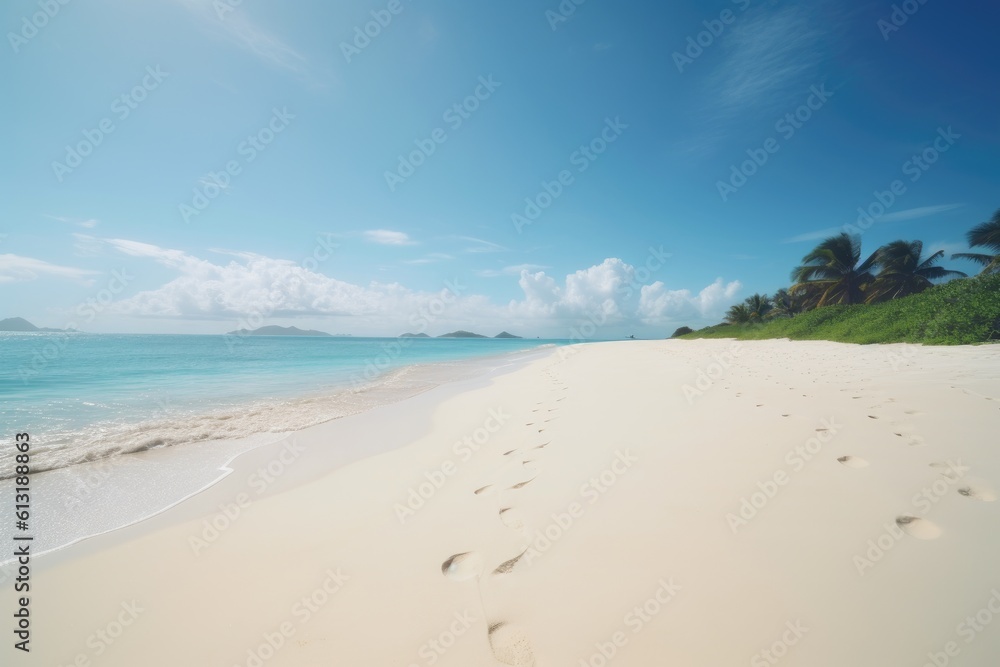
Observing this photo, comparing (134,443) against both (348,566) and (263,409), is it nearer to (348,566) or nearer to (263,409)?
(263,409)

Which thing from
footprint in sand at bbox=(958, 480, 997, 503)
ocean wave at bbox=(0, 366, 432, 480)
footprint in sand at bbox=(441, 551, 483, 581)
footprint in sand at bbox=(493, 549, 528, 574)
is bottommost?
footprint in sand at bbox=(441, 551, 483, 581)

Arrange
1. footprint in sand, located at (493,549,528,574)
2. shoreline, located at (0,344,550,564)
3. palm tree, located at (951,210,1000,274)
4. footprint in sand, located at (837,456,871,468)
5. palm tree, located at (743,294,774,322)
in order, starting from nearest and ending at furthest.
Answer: footprint in sand, located at (493,549,528,574) < footprint in sand, located at (837,456,871,468) < shoreline, located at (0,344,550,564) < palm tree, located at (951,210,1000,274) < palm tree, located at (743,294,774,322)

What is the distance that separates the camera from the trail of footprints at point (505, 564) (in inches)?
71.9

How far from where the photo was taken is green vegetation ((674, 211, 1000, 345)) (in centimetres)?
1204

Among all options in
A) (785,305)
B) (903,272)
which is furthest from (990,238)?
(785,305)

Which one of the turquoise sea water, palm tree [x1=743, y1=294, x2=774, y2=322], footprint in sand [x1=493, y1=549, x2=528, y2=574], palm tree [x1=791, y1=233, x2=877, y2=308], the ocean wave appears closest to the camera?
footprint in sand [x1=493, y1=549, x2=528, y2=574]

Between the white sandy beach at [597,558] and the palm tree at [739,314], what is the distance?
47854mm

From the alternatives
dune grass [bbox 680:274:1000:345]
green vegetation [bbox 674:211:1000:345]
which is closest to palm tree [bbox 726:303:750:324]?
green vegetation [bbox 674:211:1000:345]

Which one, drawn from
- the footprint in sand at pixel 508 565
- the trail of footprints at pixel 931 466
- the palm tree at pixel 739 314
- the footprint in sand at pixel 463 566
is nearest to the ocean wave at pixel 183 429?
the footprint in sand at pixel 463 566

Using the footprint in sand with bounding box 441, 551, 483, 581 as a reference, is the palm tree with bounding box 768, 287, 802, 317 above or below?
above

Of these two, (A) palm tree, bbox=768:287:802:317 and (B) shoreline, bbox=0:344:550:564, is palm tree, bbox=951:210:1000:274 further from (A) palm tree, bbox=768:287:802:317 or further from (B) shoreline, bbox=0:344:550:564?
(B) shoreline, bbox=0:344:550:564

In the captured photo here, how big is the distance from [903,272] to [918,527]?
1626 inches

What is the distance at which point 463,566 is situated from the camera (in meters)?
2.54

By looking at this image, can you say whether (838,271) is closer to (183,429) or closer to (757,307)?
(757,307)
